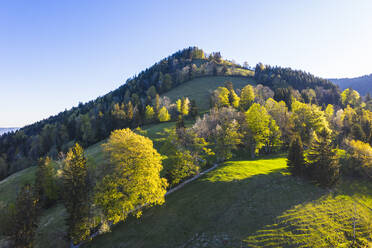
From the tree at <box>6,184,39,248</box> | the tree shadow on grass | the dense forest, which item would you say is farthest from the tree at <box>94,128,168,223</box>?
the tree at <box>6,184,39,248</box>

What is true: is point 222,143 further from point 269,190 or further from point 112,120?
point 112,120

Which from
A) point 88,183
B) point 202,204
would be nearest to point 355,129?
point 202,204

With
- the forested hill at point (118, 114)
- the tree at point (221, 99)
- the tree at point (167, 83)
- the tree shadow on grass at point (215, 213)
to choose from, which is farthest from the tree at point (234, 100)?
the tree at point (167, 83)

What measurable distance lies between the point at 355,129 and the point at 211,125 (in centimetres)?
4902

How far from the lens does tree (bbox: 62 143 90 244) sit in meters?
30.1

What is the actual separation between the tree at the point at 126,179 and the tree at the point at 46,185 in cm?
3369

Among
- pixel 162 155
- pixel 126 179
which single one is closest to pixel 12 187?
pixel 162 155

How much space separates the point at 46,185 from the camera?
2114 inches

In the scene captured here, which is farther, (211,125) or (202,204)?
(211,125)

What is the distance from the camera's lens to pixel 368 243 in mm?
24109

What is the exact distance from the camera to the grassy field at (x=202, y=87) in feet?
462

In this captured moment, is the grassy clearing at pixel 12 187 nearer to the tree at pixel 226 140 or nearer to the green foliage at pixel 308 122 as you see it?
the tree at pixel 226 140

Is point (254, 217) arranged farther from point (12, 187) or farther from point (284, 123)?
point (12, 187)

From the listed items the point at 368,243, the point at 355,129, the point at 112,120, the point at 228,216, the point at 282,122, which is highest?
the point at 112,120
